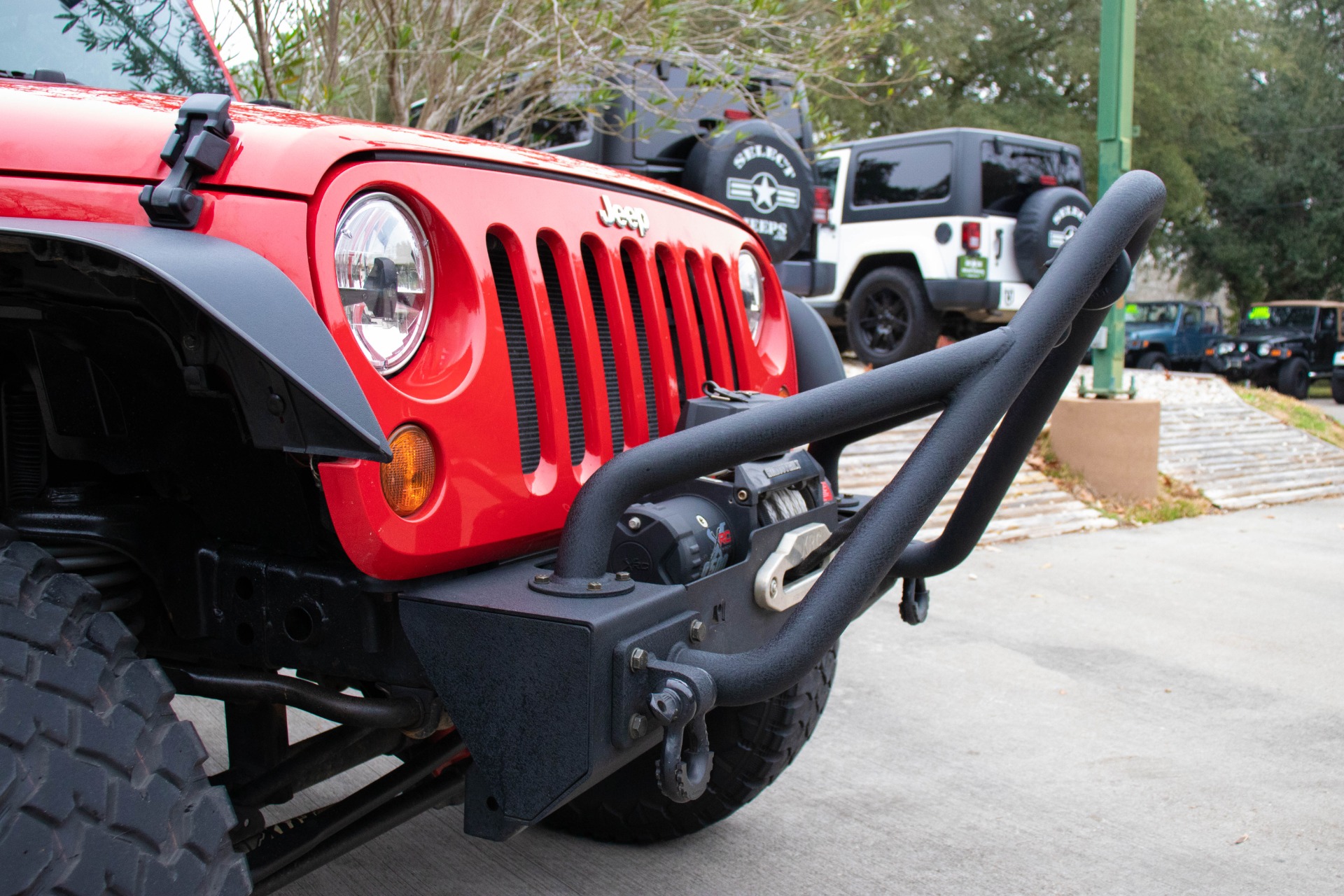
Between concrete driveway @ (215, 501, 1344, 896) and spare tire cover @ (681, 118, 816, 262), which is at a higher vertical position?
spare tire cover @ (681, 118, 816, 262)

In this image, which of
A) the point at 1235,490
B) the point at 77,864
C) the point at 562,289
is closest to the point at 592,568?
the point at 562,289

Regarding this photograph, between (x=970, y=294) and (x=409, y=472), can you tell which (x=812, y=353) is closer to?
(x=409, y=472)

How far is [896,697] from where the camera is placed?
4.23 meters

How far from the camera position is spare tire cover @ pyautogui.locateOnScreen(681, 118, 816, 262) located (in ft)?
24.3

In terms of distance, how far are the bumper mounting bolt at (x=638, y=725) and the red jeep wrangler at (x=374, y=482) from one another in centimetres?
1

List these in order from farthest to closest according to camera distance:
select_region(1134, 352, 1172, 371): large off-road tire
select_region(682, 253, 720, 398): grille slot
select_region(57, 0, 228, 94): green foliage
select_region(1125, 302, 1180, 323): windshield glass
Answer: select_region(1125, 302, 1180, 323): windshield glass < select_region(1134, 352, 1172, 371): large off-road tire < select_region(57, 0, 228, 94): green foliage < select_region(682, 253, 720, 398): grille slot

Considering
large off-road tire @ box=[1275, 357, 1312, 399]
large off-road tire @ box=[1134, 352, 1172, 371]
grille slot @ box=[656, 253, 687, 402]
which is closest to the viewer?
grille slot @ box=[656, 253, 687, 402]

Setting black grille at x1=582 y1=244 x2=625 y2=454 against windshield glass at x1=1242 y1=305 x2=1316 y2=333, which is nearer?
black grille at x1=582 y1=244 x2=625 y2=454

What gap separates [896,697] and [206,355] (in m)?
3.23

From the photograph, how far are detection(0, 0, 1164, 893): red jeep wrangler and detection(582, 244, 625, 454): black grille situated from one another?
0.03ft

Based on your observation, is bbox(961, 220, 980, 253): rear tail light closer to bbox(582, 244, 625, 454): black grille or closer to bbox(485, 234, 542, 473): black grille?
bbox(582, 244, 625, 454): black grille

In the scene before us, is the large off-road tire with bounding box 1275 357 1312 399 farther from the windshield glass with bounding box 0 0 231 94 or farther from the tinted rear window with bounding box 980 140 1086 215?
the windshield glass with bounding box 0 0 231 94

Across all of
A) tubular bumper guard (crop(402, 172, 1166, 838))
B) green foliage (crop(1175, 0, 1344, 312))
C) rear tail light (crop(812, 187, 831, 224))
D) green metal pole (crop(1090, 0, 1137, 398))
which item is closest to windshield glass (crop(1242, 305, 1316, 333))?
green foliage (crop(1175, 0, 1344, 312))

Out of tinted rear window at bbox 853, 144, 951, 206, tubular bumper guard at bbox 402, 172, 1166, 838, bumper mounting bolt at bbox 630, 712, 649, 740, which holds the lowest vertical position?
bumper mounting bolt at bbox 630, 712, 649, 740
